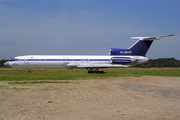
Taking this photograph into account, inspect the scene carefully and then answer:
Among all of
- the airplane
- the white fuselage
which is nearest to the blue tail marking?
the airplane

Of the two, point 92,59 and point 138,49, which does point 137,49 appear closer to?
point 138,49

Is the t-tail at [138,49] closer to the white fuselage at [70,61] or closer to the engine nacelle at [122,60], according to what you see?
the white fuselage at [70,61]

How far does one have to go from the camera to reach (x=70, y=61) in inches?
1176

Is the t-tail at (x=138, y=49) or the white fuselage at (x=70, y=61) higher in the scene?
the t-tail at (x=138, y=49)

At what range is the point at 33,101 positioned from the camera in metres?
8.03

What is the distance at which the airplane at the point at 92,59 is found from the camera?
28.5 m

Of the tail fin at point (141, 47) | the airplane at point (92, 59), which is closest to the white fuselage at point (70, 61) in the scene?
the airplane at point (92, 59)

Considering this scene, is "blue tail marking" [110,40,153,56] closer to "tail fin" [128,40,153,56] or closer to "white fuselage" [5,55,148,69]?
"tail fin" [128,40,153,56]

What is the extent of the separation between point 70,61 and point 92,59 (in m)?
3.65

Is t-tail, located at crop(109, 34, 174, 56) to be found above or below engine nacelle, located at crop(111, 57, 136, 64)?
above

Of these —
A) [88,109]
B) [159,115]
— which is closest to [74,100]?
[88,109]

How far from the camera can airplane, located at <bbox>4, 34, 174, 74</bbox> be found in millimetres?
28484

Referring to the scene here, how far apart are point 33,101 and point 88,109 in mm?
2562

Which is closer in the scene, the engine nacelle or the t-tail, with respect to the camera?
the engine nacelle
